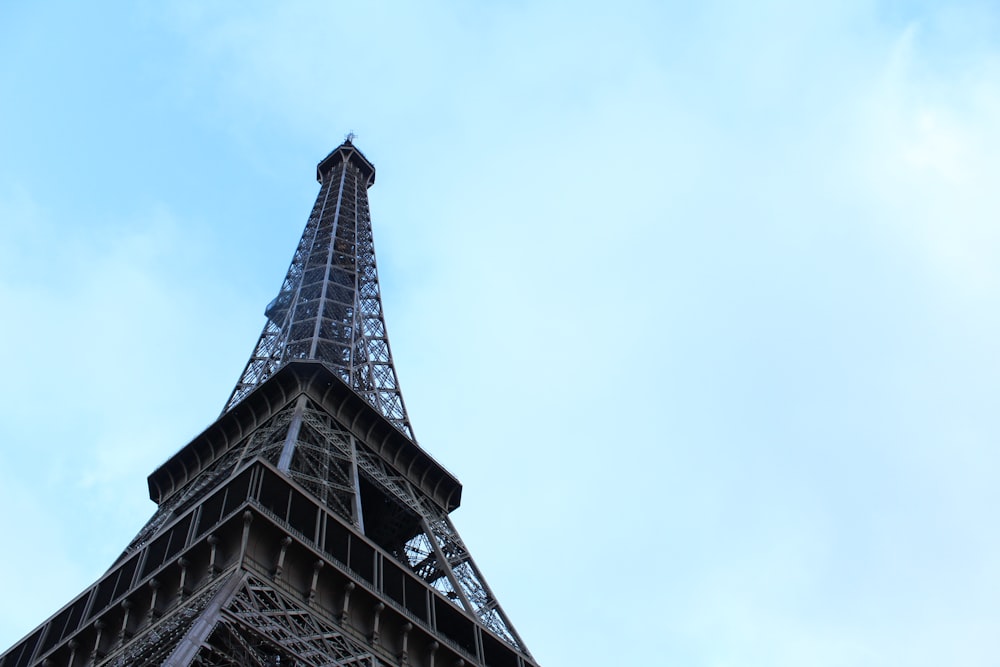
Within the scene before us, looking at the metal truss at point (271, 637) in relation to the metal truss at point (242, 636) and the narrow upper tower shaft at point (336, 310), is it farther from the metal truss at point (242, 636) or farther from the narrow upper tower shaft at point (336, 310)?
the narrow upper tower shaft at point (336, 310)

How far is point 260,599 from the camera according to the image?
25047 mm

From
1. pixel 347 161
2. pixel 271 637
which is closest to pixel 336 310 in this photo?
pixel 347 161

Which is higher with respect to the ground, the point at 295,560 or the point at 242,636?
the point at 295,560

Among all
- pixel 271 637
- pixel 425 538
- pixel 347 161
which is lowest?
pixel 271 637

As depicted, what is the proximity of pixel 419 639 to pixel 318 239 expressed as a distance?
2058 inches

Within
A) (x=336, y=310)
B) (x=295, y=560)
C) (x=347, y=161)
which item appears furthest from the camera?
(x=347, y=161)

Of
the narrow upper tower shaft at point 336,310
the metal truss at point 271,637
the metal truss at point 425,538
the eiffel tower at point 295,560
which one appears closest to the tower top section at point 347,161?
the narrow upper tower shaft at point 336,310

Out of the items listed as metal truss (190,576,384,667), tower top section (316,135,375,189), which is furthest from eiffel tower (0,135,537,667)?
tower top section (316,135,375,189)

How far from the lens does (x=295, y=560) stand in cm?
2766

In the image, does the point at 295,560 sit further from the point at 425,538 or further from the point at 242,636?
the point at 425,538

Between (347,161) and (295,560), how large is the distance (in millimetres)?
70477

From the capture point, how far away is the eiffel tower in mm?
24516

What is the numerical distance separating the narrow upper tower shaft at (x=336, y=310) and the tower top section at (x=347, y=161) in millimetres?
3053

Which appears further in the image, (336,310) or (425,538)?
(336,310)
